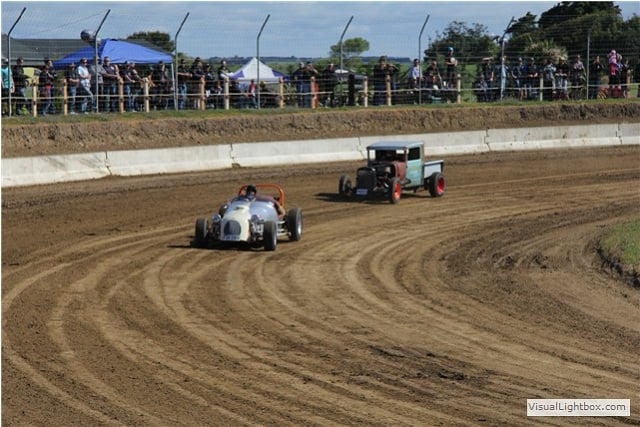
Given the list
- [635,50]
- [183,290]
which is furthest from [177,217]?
[635,50]

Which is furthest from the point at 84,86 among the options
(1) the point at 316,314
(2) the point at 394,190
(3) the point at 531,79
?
(1) the point at 316,314

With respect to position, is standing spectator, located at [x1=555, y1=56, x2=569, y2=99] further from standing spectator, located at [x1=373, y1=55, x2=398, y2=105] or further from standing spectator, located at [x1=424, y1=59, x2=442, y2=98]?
standing spectator, located at [x1=373, y1=55, x2=398, y2=105]

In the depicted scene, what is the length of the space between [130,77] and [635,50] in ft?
62.3

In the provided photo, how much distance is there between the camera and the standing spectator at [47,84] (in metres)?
25.9

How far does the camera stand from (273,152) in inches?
1059

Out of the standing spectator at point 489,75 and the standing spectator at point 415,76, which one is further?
the standing spectator at point 489,75

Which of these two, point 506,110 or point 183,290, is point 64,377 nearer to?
point 183,290

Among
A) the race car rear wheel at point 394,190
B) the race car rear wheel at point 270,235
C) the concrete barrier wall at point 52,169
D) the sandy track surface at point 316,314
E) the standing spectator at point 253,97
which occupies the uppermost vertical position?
the standing spectator at point 253,97

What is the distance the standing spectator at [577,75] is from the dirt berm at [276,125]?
144 cm

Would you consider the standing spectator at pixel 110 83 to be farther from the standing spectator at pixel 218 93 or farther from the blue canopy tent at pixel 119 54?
the standing spectator at pixel 218 93

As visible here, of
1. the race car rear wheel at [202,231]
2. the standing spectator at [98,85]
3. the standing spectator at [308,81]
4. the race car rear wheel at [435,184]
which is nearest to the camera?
the race car rear wheel at [202,231]

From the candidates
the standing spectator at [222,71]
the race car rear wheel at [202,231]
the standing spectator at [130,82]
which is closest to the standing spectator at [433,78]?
the standing spectator at [222,71]

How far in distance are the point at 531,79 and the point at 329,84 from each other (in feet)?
24.9

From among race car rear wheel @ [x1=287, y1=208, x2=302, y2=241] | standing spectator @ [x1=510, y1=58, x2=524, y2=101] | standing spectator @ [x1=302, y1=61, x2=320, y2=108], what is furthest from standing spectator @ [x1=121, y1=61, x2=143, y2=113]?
standing spectator @ [x1=510, y1=58, x2=524, y2=101]
